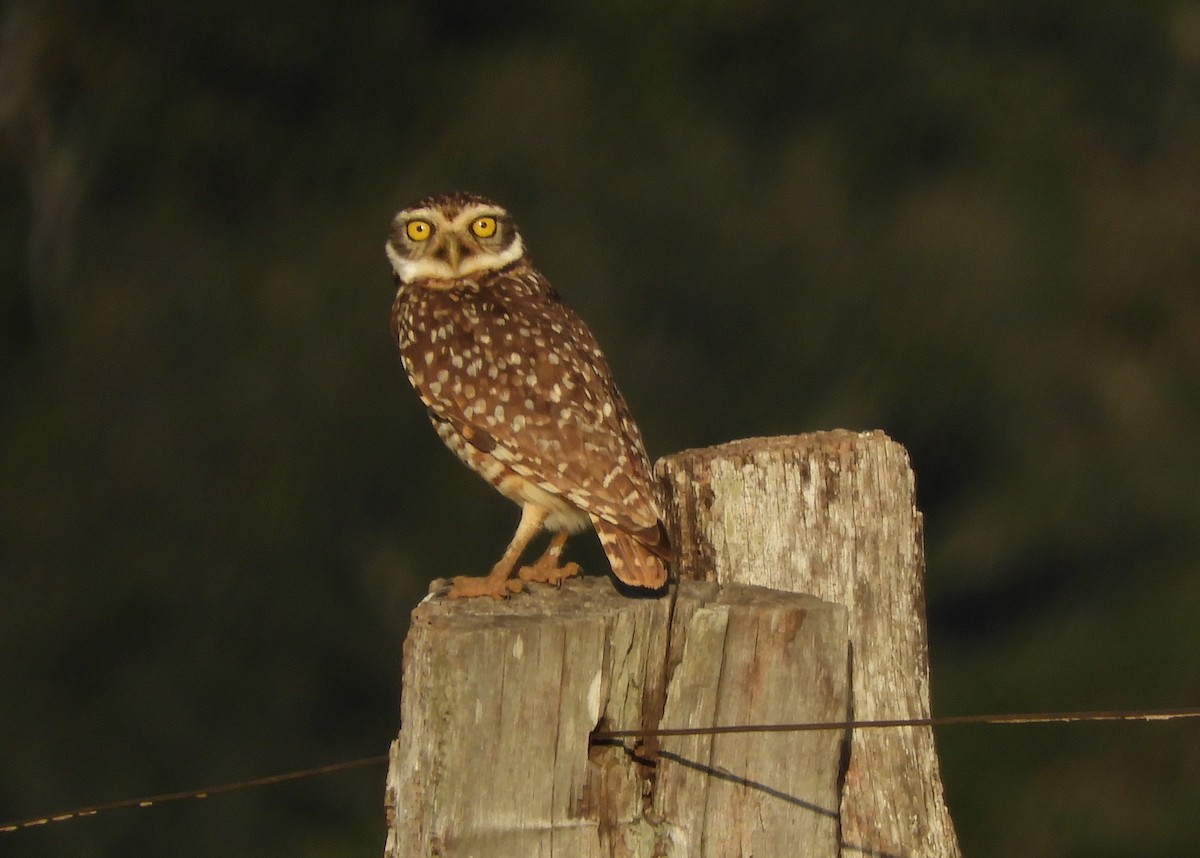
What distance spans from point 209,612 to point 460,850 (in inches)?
338

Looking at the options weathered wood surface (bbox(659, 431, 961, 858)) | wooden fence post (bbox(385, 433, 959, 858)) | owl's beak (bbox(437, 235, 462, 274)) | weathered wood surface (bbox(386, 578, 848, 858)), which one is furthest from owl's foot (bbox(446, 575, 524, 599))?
owl's beak (bbox(437, 235, 462, 274))

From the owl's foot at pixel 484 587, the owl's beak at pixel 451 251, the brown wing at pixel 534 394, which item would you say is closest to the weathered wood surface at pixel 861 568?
the brown wing at pixel 534 394

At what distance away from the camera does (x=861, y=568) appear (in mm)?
3701

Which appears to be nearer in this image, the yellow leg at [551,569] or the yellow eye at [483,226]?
the yellow leg at [551,569]

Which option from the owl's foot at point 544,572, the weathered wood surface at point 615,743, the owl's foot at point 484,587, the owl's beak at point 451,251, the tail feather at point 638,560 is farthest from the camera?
the owl's beak at point 451,251

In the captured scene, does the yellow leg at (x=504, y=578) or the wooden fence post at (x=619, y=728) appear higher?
the yellow leg at (x=504, y=578)

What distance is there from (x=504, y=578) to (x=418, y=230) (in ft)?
4.87

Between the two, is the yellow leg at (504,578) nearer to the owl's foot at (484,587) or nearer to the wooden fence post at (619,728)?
the owl's foot at (484,587)

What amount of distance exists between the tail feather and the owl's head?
5.16 feet

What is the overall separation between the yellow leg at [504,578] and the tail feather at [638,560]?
8.3 inches

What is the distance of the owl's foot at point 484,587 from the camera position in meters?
3.61

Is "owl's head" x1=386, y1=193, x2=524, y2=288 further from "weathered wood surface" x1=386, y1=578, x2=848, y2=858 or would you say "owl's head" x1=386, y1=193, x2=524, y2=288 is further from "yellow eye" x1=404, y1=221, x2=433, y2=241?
"weathered wood surface" x1=386, y1=578, x2=848, y2=858

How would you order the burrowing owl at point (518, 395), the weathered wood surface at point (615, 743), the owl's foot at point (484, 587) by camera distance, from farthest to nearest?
the burrowing owl at point (518, 395) < the owl's foot at point (484, 587) < the weathered wood surface at point (615, 743)

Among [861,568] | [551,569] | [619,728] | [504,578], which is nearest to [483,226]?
[551,569]
